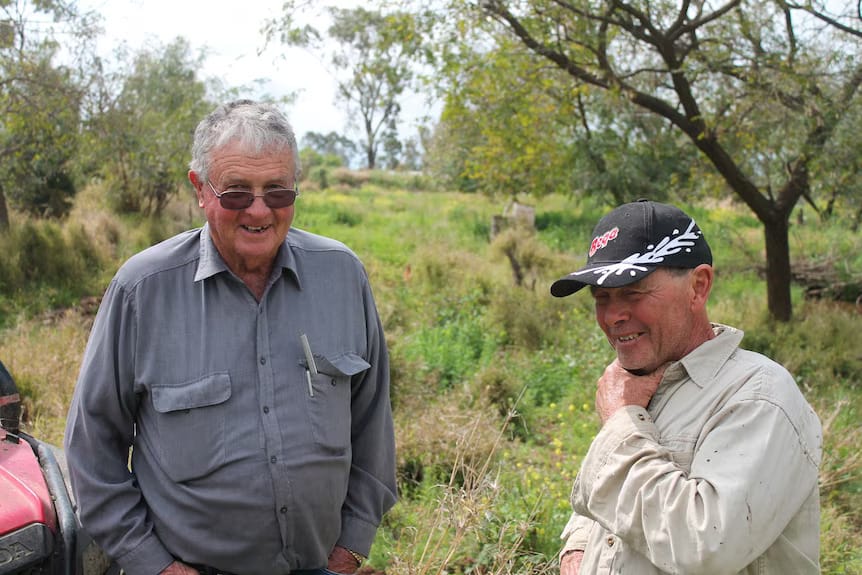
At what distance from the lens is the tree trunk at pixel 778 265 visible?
912cm

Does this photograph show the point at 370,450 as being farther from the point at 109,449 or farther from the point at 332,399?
the point at 109,449

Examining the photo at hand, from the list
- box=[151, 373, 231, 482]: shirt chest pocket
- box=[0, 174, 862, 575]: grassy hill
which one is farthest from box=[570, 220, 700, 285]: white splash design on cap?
box=[0, 174, 862, 575]: grassy hill

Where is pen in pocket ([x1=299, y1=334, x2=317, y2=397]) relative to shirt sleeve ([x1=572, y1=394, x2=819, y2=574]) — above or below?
above

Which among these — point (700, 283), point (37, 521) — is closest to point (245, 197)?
point (37, 521)

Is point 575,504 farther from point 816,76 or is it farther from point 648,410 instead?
point 816,76

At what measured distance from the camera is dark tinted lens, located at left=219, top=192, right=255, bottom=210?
2.33 metres

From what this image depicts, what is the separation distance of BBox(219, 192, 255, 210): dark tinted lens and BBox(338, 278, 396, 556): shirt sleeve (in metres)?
0.52

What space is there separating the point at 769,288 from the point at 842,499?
5.01m

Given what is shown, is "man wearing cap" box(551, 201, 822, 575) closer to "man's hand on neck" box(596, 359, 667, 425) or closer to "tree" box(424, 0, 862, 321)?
"man's hand on neck" box(596, 359, 667, 425)

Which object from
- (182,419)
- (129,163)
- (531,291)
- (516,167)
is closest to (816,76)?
(516,167)

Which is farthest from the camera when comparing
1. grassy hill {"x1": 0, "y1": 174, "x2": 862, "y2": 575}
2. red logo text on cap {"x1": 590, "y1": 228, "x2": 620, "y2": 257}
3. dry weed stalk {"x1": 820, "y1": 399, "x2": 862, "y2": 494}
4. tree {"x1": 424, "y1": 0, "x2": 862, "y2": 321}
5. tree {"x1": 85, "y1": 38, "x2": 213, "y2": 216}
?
tree {"x1": 85, "y1": 38, "x2": 213, "y2": 216}

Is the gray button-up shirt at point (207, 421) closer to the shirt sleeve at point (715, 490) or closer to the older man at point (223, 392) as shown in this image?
the older man at point (223, 392)

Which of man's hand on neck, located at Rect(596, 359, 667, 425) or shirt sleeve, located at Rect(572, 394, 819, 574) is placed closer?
shirt sleeve, located at Rect(572, 394, 819, 574)

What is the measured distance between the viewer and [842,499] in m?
4.92
